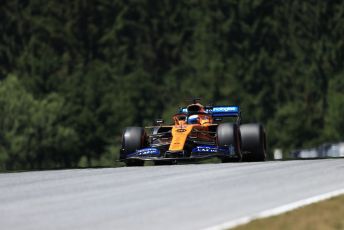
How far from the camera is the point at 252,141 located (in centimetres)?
2495

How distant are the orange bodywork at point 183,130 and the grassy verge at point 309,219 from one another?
1136 cm

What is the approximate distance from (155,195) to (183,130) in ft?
33.5

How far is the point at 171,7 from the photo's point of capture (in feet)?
350

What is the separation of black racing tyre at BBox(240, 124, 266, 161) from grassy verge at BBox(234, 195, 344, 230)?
1193cm

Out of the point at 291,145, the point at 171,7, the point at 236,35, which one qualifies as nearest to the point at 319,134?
the point at 291,145

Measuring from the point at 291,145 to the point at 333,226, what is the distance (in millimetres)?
70954

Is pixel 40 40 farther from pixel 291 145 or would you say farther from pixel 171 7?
pixel 291 145

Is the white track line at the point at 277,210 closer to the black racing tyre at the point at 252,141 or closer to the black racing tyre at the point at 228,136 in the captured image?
the black racing tyre at the point at 228,136

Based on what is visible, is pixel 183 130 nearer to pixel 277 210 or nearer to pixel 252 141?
pixel 252 141

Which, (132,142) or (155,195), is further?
(132,142)

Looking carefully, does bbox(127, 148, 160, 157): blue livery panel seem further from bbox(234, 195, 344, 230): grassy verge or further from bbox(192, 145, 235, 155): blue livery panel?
bbox(234, 195, 344, 230): grassy verge

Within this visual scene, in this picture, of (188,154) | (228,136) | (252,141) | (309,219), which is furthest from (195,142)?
(309,219)

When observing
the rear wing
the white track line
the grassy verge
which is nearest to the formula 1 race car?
the rear wing

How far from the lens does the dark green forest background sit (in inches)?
3221
